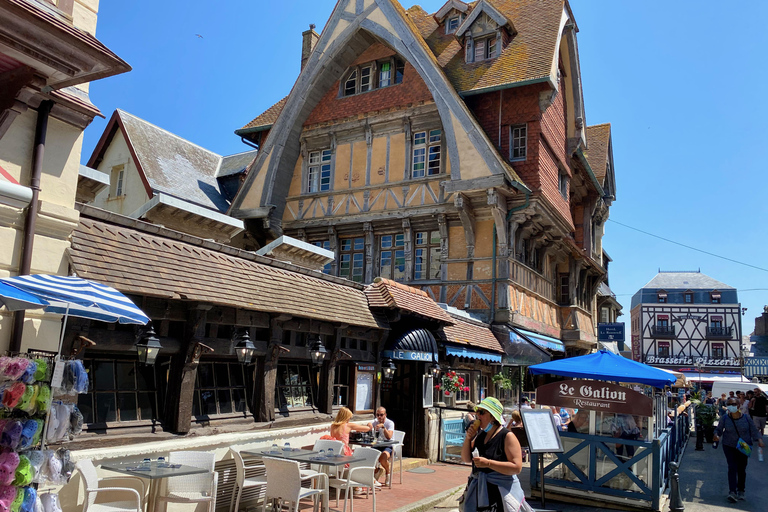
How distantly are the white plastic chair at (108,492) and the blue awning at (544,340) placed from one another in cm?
1169

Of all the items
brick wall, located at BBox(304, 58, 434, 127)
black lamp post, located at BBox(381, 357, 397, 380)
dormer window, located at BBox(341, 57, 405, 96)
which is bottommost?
black lamp post, located at BBox(381, 357, 397, 380)

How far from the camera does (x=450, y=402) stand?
14453 millimetres

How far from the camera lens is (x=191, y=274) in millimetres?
7098

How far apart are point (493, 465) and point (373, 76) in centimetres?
1548

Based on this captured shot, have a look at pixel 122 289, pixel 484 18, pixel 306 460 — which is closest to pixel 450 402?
pixel 306 460

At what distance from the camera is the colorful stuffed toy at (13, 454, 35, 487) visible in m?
4.64

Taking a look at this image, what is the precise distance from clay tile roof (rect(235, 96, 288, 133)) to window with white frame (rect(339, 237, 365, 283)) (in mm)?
4864

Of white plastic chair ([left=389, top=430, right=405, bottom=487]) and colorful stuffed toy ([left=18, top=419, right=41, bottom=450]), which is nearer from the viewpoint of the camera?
colorful stuffed toy ([left=18, top=419, right=41, bottom=450])

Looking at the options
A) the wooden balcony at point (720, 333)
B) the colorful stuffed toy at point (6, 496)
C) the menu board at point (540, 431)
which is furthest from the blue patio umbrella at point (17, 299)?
the wooden balcony at point (720, 333)

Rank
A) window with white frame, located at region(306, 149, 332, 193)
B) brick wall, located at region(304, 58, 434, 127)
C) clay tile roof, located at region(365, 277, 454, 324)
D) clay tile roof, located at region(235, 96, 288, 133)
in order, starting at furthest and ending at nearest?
clay tile roof, located at region(235, 96, 288, 133)
window with white frame, located at region(306, 149, 332, 193)
brick wall, located at region(304, 58, 434, 127)
clay tile roof, located at region(365, 277, 454, 324)

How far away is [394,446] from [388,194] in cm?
947

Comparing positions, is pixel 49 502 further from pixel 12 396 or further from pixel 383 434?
pixel 383 434

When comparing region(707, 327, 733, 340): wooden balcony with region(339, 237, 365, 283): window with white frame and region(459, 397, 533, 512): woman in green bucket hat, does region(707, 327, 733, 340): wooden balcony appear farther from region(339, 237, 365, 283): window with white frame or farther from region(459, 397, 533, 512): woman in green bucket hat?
region(459, 397, 533, 512): woman in green bucket hat

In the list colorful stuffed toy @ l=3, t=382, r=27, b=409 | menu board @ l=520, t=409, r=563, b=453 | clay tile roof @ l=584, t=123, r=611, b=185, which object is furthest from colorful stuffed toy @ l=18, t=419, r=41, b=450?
clay tile roof @ l=584, t=123, r=611, b=185
